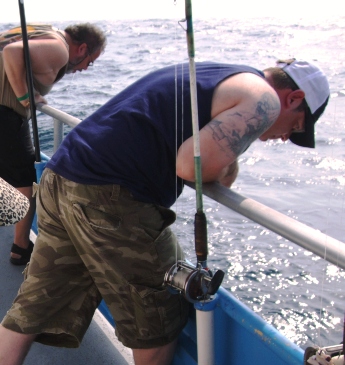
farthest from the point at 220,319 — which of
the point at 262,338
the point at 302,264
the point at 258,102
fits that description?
the point at 302,264

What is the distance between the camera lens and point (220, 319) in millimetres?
1901

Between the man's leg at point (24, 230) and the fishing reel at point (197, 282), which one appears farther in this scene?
the man's leg at point (24, 230)

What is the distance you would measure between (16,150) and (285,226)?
2.08 metres

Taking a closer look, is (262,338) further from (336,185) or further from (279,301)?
(336,185)

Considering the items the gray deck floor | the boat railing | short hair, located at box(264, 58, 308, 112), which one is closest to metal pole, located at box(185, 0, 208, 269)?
the boat railing

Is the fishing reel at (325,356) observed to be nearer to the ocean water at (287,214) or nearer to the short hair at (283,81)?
the ocean water at (287,214)

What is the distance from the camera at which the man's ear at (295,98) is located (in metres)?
1.88

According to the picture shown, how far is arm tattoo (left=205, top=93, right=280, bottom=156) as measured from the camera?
1688 mm

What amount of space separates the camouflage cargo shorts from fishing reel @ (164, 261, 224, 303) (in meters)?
0.14

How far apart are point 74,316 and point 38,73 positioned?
156 cm

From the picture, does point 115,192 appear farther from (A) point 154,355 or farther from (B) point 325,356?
(B) point 325,356

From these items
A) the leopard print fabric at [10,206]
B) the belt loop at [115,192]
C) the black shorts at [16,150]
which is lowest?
the black shorts at [16,150]

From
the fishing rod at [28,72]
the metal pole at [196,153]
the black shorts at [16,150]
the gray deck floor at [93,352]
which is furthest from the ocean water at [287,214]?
the black shorts at [16,150]

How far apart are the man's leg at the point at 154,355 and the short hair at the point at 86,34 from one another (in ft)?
6.62
